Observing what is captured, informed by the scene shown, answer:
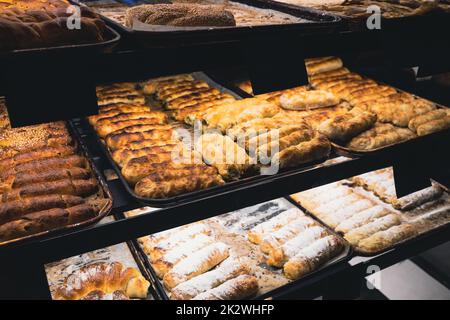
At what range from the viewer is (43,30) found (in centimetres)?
127

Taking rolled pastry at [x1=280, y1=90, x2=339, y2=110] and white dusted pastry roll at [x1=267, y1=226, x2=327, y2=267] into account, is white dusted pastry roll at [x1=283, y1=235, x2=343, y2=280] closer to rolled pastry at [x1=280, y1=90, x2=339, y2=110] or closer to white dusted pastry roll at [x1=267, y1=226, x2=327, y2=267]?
white dusted pastry roll at [x1=267, y1=226, x2=327, y2=267]

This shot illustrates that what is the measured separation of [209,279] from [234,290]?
0.54ft

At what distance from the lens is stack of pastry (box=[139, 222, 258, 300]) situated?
2109 millimetres

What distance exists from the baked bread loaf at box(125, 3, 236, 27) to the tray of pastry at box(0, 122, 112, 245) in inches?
24.6

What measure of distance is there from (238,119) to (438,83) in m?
1.53

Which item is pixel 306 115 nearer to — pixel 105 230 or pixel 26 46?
pixel 105 230

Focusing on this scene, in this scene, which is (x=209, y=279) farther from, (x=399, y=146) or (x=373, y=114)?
(x=373, y=114)

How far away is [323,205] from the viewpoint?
2.80 meters

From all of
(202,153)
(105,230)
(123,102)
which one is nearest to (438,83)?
(202,153)

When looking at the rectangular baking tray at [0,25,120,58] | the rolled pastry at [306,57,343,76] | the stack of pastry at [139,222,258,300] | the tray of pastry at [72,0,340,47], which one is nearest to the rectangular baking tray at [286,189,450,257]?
the stack of pastry at [139,222,258,300]

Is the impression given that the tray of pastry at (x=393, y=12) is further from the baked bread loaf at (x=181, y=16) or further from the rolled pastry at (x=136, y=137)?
the rolled pastry at (x=136, y=137)

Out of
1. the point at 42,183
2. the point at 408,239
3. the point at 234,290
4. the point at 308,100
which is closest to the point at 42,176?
the point at 42,183

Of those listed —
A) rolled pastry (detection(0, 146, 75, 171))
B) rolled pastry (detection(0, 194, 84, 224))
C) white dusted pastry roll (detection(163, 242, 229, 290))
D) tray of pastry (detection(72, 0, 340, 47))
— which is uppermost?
tray of pastry (detection(72, 0, 340, 47))
